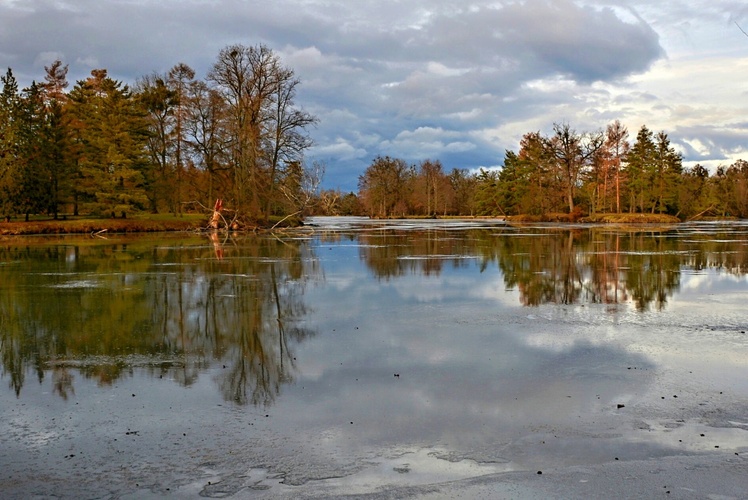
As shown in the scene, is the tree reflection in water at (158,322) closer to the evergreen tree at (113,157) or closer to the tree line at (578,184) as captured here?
the evergreen tree at (113,157)

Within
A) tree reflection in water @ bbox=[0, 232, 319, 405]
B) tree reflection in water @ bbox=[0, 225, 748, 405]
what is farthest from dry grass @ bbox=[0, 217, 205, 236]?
tree reflection in water @ bbox=[0, 232, 319, 405]

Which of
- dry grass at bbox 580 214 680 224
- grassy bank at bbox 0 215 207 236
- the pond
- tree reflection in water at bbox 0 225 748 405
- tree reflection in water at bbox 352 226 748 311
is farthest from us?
dry grass at bbox 580 214 680 224

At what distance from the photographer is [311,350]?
800 cm

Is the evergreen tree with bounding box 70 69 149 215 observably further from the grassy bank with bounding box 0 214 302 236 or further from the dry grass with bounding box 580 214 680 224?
the dry grass with bounding box 580 214 680 224

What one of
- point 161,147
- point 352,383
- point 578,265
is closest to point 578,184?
point 161,147

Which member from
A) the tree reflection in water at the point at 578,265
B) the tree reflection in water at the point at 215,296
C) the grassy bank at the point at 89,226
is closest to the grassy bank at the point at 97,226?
the grassy bank at the point at 89,226

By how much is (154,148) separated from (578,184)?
6242 centimetres

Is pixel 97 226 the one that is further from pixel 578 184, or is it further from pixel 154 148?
pixel 578 184

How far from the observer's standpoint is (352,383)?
21.3 ft

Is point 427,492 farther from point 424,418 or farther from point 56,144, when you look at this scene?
point 56,144

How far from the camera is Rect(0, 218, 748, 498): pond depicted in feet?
14.8

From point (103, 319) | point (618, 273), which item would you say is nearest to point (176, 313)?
point (103, 319)

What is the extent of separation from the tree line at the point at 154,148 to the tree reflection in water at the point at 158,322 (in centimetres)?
2843

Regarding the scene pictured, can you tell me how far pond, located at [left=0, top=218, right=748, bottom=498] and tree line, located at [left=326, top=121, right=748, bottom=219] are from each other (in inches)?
2124
